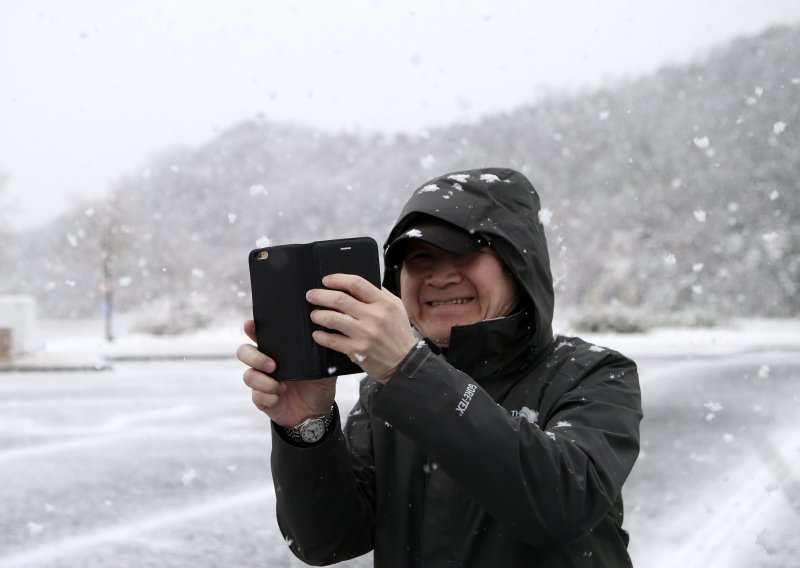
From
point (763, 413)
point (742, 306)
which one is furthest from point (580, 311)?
point (763, 413)

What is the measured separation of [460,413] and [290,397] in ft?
1.27

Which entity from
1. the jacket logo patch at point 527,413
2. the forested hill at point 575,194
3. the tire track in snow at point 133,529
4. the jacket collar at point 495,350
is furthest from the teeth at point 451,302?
the forested hill at point 575,194

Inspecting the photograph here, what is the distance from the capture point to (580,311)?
20594 mm

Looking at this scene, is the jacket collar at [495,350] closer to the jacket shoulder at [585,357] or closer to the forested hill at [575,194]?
the jacket shoulder at [585,357]

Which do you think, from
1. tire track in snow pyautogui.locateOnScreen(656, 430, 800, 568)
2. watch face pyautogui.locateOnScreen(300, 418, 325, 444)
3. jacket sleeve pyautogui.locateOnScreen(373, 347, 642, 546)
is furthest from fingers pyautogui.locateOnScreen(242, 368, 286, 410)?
tire track in snow pyautogui.locateOnScreen(656, 430, 800, 568)

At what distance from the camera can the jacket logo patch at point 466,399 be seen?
3.52 ft

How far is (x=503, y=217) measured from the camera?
4.73 ft

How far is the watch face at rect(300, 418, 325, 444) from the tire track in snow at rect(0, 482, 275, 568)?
3.42 m

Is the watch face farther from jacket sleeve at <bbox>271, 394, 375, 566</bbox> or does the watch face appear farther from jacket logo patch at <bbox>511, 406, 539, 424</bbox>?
jacket logo patch at <bbox>511, 406, 539, 424</bbox>

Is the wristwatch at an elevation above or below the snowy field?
above

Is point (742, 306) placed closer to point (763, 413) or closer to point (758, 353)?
point (758, 353)

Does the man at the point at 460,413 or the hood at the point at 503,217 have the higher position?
the hood at the point at 503,217

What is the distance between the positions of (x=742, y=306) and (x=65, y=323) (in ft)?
79.4

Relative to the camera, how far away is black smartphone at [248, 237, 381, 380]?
1.13 meters
